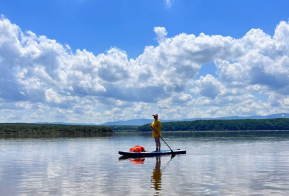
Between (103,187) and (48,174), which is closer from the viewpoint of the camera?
(103,187)

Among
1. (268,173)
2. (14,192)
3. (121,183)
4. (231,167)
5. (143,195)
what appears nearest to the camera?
(143,195)

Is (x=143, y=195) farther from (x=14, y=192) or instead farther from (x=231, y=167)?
(x=231, y=167)

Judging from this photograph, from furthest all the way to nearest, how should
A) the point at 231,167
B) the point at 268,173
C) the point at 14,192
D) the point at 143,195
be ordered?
the point at 231,167 → the point at 268,173 → the point at 14,192 → the point at 143,195

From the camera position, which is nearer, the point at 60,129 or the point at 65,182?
the point at 65,182

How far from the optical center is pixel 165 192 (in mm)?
12664

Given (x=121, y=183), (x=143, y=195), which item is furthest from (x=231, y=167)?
(x=143, y=195)

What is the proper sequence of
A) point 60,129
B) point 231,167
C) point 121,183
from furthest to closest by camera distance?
point 60,129 < point 231,167 < point 121,183

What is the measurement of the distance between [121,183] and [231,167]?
26.2ft

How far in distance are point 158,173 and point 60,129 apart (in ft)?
460

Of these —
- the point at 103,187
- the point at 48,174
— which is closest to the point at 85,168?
the point at 48,174

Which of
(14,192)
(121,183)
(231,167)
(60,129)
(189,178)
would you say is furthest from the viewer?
(60,129)

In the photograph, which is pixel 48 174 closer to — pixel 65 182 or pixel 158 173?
pixel 65 182

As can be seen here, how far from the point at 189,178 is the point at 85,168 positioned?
24.3 ft

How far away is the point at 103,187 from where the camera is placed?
548 inches
